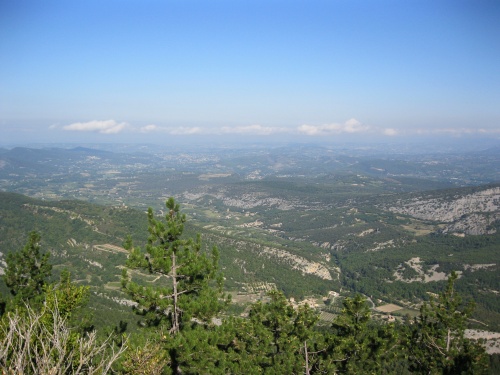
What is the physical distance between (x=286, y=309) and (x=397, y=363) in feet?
158

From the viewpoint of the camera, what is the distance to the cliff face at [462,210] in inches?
6358

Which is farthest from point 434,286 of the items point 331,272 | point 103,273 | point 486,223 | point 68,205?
point 68,205

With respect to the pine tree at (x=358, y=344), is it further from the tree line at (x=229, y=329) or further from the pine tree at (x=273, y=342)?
the pine tree at (x=273, y=342)

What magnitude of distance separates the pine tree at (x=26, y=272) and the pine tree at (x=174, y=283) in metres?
12.9

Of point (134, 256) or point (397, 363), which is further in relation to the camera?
point (397, 363)

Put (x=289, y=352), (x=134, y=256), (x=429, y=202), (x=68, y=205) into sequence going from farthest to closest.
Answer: (x=429, y=202), (x=68, y=205), (x=289, y=352), (x=134, y=256)

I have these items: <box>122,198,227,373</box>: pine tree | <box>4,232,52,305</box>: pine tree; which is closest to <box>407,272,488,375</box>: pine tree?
<box>122,198,227,373</box>: pine tree

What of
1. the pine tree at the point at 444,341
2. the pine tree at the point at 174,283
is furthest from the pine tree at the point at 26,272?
the pine tree at the point at 444,341

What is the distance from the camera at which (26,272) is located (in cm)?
2697

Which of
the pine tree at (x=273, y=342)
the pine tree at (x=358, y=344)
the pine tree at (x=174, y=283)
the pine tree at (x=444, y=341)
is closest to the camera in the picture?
the pine tree at (x=174, y=283)

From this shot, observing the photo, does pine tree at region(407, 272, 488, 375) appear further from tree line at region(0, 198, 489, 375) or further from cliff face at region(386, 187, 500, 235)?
cliff face at region(386, 187, 500, 235)

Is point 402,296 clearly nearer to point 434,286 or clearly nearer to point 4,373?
point 434,286

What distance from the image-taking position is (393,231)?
16050 centimetres

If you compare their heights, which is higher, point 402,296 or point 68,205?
point 68,205
